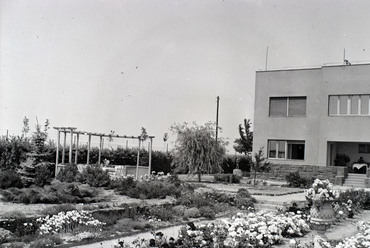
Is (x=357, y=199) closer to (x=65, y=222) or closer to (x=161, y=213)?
(x=161, y=213)

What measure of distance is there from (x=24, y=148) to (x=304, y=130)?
62.9 ft

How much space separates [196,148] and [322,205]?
15507 millimetres

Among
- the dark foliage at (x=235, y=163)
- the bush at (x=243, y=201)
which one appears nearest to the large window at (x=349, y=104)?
the dark foliage at (x=235, y=163)

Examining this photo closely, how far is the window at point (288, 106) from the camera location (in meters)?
32.4

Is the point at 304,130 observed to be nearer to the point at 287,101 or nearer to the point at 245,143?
the point at 287,101

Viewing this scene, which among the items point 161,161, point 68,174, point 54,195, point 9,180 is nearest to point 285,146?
point 161,161

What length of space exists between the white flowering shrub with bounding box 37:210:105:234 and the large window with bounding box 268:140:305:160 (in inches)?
950

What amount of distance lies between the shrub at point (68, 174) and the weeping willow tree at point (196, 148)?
10424mm

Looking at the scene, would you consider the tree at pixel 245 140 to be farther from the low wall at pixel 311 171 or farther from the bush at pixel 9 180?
the bush at pixel 9 180

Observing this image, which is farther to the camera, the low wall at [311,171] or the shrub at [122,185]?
the low wall at [311,171]

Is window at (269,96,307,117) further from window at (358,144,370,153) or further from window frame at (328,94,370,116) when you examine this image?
window at (358,144,370,153)

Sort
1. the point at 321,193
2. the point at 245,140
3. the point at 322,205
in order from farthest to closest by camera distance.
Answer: the point at 245,140
the point at 322,205
the point at 321,193

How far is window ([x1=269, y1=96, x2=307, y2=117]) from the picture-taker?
32.4 m

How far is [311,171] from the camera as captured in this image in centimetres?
3061
